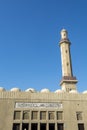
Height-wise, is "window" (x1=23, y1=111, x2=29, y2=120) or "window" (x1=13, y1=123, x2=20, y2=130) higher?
"window" (x1=23, y1=111, x2=29, y2=120)

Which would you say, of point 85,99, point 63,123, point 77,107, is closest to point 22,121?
point 63,123

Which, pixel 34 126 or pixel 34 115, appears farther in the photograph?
pixel 34 126

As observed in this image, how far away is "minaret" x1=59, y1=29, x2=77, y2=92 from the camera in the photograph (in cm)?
4967

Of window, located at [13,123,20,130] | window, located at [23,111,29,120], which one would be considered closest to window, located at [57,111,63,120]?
window, located at [23,111,29,120]

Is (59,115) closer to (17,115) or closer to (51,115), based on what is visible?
(51,115)

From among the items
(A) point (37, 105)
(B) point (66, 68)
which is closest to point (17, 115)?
(A) point (37, 105)

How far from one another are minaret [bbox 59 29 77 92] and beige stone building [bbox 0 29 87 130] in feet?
46.0

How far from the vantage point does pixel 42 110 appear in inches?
1297

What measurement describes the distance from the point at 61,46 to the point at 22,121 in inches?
1233

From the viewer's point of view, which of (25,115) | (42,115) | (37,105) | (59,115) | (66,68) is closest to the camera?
(25,115)

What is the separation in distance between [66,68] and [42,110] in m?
21.5

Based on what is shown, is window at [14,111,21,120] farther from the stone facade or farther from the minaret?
the minaret

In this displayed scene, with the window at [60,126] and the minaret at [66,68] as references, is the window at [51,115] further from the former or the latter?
the minaret at [66,68]

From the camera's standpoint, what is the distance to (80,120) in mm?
32719
